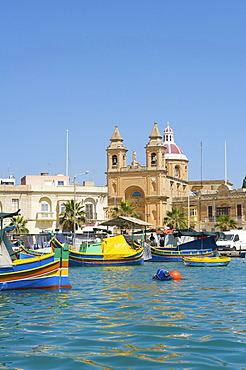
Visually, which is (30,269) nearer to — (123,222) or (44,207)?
(123,222)

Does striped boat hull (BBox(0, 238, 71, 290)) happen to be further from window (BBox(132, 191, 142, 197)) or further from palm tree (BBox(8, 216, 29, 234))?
window (BBox(132, 191, 142, 197))

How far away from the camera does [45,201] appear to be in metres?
79.3

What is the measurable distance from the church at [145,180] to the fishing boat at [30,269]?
6960cm

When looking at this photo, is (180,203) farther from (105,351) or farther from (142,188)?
(105,351)

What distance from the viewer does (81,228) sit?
7006 centimetres

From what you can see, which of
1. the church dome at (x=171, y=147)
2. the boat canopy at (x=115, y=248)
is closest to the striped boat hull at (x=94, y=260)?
the boat canopy at (x=115, y=248)

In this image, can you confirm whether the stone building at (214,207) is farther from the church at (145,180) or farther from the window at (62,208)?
the window at (62,208)

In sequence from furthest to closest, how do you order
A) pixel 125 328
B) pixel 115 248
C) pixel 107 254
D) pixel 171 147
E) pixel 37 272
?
1. pixel 171 147
2. pixel 115 248
3. pixel 107 254
4. pixel 37 272
5. pixel 125 328

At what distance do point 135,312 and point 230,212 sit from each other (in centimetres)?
7431

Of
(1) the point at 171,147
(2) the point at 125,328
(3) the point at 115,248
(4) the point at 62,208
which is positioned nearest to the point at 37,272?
(2) the point at 125,328

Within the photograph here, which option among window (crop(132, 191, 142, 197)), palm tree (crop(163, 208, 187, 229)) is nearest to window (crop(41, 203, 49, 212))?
palm tree (crop(163, 208, 187, 229))

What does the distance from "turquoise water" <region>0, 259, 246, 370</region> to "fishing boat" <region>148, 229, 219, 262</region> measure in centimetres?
2253

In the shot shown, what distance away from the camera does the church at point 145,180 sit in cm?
9419

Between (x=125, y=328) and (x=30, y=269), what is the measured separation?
27.9 feet
